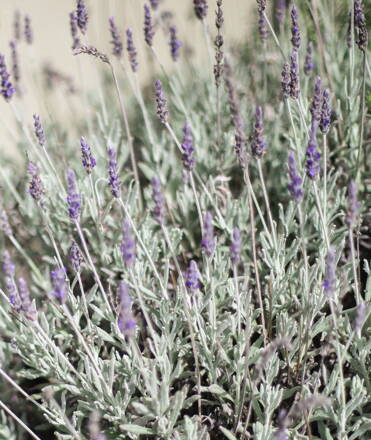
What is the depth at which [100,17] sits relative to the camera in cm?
426

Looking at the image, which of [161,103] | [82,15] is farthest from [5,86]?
[161,103]

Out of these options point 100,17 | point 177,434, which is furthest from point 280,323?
point 100,17

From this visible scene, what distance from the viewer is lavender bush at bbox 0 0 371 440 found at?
169 centimetres

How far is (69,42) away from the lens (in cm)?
543

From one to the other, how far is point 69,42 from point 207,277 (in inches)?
161

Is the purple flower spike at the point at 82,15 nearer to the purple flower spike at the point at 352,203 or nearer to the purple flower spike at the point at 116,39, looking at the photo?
the purple flower spike at the point at 116,39

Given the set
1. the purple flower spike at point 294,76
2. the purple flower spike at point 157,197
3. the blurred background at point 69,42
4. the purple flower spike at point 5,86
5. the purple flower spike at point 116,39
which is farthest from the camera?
the blurred background at point 69,42

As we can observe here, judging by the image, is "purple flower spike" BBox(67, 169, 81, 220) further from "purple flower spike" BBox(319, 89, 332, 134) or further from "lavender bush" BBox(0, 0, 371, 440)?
"purple flower spike" BBox(319, 89, 332, 134)

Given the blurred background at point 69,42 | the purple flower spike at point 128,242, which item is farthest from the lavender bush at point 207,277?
the blurred background at point 69,42

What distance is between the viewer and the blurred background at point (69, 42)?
4082mm

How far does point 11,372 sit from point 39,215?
3.00 ft

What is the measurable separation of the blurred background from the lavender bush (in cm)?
66

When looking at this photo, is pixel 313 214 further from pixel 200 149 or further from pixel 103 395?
pixel 103 395

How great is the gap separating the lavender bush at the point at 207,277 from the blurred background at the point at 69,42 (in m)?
0.66
